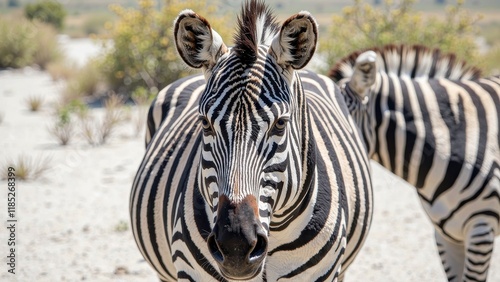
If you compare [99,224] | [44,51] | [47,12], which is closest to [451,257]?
[99,224]

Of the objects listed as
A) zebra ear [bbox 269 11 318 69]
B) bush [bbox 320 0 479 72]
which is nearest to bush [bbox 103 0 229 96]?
bush [bbox 320 0 479 72]

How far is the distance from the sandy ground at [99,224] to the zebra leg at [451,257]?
110 centimetres

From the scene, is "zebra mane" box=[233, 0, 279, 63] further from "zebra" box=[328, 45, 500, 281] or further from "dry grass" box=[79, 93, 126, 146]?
"dry grass" box=[79, 93, 126, 146]

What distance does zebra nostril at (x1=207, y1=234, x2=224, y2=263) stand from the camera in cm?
235

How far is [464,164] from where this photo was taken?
456 centimetres

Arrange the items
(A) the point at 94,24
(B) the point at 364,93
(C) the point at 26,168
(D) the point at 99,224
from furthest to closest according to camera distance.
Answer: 1. (A) the point at 94,24
2. (C) the point at 26,168
3. (D) the point at 99,224
4. (B) the point at 364,93

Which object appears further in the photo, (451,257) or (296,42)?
(451,257)

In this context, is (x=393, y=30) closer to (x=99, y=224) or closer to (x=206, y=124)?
(x=99, y=224)

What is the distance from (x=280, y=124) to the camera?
253 cm

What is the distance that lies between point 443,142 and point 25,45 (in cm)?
2095

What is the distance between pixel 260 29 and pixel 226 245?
0.97m

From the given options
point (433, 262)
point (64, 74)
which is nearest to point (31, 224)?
point (433, 262)

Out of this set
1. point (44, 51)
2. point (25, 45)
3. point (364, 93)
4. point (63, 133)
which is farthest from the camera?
point (44, 51)

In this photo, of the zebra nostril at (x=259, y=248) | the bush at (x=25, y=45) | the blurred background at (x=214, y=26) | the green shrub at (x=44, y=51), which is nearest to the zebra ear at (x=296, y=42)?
the zebra nostril at (x=259, y=248)
